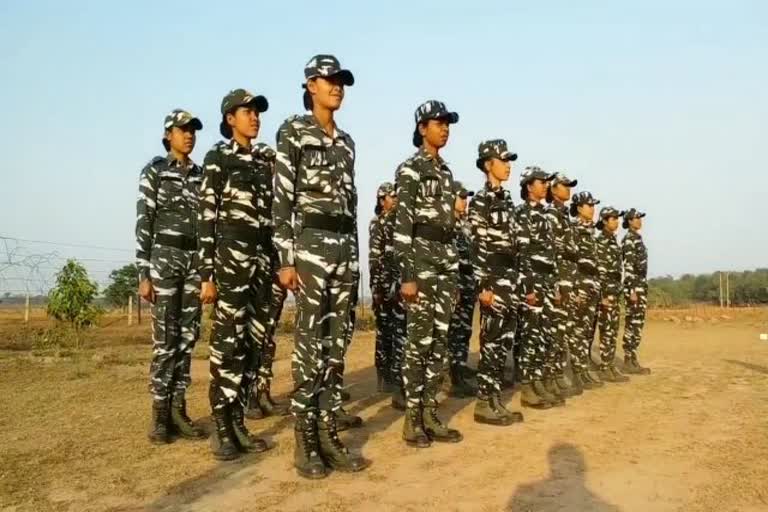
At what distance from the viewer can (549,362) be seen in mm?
6613

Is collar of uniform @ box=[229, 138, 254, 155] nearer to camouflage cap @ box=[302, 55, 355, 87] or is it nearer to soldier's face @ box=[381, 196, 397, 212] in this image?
camouflage cap @ box=[302, 55, 355, 87]

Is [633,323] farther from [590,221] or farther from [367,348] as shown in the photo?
[367,348]

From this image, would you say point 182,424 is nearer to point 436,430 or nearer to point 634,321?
point 436,430

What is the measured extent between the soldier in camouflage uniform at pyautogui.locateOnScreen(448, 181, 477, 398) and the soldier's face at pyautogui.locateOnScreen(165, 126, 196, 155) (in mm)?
3185

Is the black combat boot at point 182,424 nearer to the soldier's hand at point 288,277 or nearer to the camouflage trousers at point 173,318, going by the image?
the camouflage trousers at point 173,318

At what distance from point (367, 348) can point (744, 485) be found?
385 inches

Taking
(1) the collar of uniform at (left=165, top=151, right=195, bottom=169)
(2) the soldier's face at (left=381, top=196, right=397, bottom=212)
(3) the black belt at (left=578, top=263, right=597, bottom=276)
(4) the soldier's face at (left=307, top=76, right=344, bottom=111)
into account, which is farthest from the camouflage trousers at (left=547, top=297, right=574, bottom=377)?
(1) the collar of uniform at (left=165, top=151, right=195, bottom=169)

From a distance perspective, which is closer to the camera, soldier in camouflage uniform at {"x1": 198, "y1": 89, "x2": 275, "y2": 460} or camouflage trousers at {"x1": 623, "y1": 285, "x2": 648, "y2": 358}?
soldier in camouflage uniform at {"x1": 198, "y1": 89, "x2": 275, "y2": 460}

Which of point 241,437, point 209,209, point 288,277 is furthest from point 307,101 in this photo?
point 241,437

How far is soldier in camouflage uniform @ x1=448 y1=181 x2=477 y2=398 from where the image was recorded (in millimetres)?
7105

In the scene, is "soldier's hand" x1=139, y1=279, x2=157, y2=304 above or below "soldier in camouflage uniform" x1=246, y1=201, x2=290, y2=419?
above

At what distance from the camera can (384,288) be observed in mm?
7305

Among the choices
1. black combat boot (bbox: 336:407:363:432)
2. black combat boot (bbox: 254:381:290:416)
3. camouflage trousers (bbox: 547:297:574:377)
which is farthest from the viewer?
camouflage trousers (bbox: 547:297:574:377)

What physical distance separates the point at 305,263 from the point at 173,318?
1.54m
